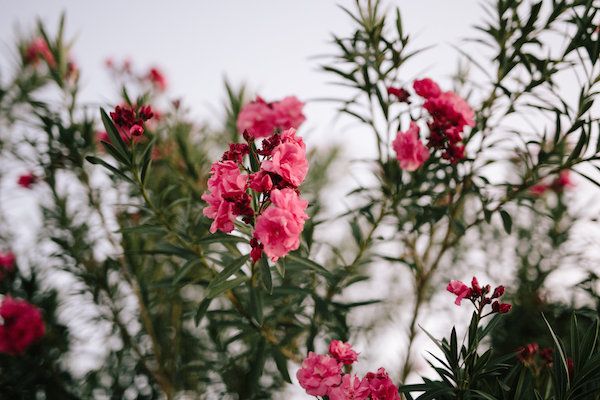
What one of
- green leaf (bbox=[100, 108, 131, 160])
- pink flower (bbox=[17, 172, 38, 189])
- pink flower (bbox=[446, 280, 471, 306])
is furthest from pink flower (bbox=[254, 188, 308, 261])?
pink flower (bbox=[17, 172, 38, 189])

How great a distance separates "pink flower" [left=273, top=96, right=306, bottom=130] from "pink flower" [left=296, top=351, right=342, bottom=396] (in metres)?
0.81

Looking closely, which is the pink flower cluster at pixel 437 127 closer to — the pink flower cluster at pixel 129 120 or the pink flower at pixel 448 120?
the pink flower at pixel 448 120

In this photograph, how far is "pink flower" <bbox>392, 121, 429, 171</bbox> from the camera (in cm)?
138

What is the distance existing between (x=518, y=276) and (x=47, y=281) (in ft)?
8.60

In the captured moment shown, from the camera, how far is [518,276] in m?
2.47

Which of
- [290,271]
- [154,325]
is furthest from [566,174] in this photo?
[154,325]

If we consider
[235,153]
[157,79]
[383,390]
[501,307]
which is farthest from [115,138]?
[157,79]

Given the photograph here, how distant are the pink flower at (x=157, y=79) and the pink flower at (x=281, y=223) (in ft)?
7.56

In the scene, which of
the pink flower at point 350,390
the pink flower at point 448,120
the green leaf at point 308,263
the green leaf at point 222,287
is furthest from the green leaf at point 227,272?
the pink flower at point 448,120

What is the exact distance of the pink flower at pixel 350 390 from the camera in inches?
37.2

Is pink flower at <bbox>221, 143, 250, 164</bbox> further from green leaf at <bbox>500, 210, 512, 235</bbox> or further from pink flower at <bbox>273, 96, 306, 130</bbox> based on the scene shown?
green leaf at <bbox>500, 210, 512, 235</bbox>

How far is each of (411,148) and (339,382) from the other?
77cm

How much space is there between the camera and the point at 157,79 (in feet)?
9.48

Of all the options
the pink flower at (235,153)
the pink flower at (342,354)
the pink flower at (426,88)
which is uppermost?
the pink flower at (426,88)
